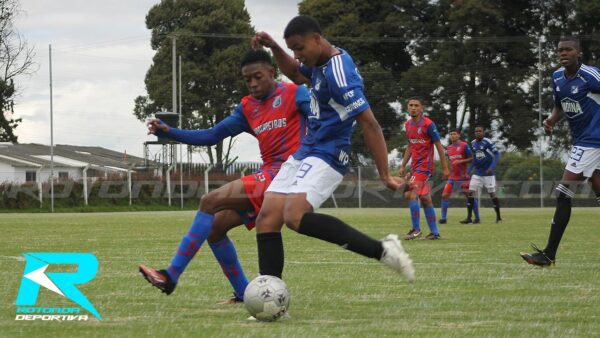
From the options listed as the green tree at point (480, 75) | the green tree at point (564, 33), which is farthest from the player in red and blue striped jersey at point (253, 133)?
the green tree at point (480, 75)

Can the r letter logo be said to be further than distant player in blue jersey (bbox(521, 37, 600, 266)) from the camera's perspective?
No

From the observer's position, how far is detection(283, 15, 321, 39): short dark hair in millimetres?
6445

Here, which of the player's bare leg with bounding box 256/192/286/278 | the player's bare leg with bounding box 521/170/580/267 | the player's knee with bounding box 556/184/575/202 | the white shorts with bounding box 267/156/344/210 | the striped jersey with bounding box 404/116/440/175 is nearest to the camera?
the white shorts with bounding box 267/156/344/210

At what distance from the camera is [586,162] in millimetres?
9742

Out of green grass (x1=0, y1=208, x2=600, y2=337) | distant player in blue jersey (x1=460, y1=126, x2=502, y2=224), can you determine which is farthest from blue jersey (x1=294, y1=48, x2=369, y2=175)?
distant player in blue jersey (x1=460, y1=126, x2=502, y2=224)

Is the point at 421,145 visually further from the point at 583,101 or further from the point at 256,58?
the point at 256,58

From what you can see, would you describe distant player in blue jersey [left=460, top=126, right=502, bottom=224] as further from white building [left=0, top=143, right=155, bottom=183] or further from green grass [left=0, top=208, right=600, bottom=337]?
white building [left=0, top=143, right=155, bottom=183]

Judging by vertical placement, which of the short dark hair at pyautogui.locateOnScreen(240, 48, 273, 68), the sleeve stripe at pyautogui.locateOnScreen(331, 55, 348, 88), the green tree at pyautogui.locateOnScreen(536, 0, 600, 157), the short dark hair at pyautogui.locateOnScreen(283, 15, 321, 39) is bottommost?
the sleeve stripe at pyautogui.locateOnScreen(331, 55, 348, 88)

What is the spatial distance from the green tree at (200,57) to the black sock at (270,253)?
167 ft

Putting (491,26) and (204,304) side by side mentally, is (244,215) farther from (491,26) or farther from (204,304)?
(491,26)

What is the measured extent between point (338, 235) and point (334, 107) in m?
0.83

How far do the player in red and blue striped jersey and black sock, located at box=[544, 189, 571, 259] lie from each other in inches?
139

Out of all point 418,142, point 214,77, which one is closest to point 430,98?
point 214,77

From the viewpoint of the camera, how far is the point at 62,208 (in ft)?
128
